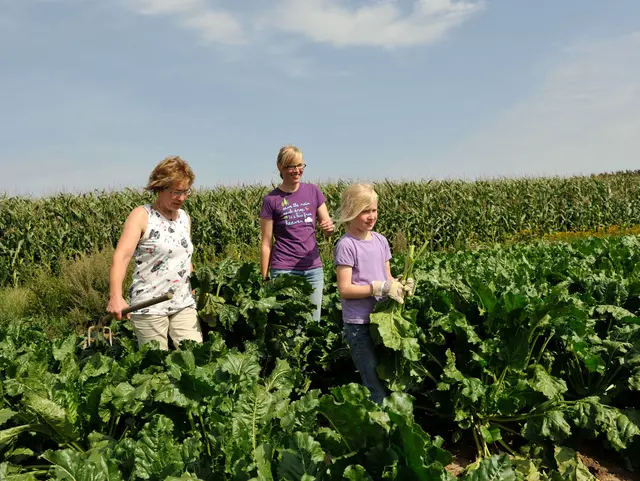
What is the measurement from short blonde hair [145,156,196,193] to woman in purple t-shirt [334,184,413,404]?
1086mm

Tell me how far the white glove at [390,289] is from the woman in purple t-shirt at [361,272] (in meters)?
0.02

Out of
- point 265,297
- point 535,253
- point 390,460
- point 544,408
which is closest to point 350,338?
point 265,297

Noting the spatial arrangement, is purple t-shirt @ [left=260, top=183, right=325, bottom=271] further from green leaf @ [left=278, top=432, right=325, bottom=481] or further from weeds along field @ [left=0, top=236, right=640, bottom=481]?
green leaf @ [left=278, top=432, right=325, bottom=481]

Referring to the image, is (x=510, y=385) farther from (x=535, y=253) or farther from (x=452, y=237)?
(x=452, y=237)

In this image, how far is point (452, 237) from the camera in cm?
1816

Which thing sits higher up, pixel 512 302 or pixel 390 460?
pixel 512 302

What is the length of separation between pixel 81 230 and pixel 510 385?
11363 mm

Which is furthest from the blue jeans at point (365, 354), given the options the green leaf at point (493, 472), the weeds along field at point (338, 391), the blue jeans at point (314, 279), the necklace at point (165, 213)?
the green leaf at point (493, 472)

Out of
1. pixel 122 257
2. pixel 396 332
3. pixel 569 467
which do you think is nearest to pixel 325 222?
pixel 396 332

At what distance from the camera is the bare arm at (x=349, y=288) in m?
3.74

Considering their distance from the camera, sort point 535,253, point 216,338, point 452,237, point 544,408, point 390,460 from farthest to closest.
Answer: point 452,237
point 535,253
point 544,408
point 216,338
point 390,460

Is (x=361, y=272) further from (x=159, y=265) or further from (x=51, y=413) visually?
(x=51, y=413)

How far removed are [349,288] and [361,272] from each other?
6.8 inches

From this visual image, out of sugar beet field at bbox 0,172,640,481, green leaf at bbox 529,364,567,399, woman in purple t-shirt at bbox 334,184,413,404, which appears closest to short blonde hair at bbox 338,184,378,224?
woman in purple t-shirt at bbox 334,184,413,404
